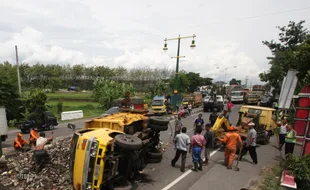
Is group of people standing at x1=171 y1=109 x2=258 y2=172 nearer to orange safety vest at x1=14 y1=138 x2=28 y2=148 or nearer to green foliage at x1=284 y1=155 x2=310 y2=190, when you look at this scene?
green foliage at x1=284 y1=155 x2=310 y2=190

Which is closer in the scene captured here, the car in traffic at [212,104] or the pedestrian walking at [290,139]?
the pedestrian walking at [290,139]

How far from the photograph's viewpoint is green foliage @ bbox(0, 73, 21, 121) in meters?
20.7

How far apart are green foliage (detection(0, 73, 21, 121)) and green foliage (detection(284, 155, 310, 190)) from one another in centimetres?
2380

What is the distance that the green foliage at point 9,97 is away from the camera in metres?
20.7

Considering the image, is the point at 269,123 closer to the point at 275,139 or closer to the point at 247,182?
the point at 275,139

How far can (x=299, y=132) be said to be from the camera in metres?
8.11

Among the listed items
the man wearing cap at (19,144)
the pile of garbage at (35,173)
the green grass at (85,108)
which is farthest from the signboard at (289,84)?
the green grass at (85,108)

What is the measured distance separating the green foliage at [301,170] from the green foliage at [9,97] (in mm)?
23804

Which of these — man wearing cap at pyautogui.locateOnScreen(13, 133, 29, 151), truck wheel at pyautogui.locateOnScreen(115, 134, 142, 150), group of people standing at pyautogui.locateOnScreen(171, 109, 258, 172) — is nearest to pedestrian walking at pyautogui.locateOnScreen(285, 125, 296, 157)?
group of people standing at pyautogui.locateOnScreen(171, 109, 258, 172)

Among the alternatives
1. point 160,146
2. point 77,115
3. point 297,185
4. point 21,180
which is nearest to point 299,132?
point 297,185

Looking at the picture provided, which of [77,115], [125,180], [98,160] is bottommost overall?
[77,115]

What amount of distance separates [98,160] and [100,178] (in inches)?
16.5

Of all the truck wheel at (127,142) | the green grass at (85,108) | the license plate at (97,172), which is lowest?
the green grass at (85,108)

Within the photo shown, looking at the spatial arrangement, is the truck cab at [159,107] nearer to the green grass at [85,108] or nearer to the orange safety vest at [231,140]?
the green grass at [85,108]
